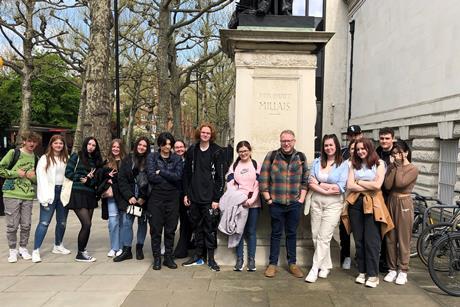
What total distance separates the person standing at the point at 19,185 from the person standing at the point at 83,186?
62 centimetres

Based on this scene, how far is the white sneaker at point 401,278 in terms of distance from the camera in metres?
5.35

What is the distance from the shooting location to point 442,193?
11695mm

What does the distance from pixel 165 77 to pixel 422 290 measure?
15980mm

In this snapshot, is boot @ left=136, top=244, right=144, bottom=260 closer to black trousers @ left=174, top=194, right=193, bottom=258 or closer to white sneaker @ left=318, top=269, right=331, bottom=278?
black trousers @ left=174, top=194, right=193, bottom=258

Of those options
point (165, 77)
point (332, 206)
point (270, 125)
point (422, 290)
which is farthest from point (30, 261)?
point (165, 77)

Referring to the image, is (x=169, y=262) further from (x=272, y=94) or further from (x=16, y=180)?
(x=272, y=94)

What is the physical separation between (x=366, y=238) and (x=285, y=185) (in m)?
1.21

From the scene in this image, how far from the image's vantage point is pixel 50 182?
20.7 ft

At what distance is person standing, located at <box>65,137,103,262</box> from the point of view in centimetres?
630

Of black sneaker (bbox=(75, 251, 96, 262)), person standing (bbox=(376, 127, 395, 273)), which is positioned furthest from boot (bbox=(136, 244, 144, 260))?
person standing (bbox=(376, 127, 395, 273))

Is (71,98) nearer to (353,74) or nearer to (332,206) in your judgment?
(353,74)

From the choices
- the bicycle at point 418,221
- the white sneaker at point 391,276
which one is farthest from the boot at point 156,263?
the bicycle at point 418,221

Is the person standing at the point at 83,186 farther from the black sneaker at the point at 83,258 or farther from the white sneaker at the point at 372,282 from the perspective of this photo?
the white sneaker at the point at 372,282

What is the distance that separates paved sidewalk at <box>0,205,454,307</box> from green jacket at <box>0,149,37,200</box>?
1.03m
